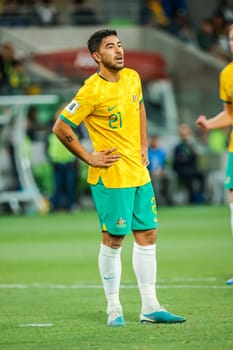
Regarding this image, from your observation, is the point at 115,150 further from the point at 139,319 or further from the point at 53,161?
the point at 53,161

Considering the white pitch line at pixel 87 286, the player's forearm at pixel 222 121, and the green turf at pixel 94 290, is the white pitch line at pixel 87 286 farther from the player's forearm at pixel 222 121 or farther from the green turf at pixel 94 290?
the player's forearm at pixel 222 121

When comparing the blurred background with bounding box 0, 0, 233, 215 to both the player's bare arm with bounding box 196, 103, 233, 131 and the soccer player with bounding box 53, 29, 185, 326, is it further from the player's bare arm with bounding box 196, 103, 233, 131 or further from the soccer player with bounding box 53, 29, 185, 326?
the soccer player with bounding box 53, 29, 185, 326

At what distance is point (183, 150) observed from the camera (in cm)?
2889

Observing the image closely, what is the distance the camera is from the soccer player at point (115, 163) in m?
9.75

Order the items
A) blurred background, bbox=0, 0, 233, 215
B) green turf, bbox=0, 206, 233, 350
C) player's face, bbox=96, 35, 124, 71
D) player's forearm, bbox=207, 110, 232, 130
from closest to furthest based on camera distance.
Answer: green turf, bbox=0, 206, 233, 350 → player's face, bbox=96, 35, 124, 71 → player's forearm, bbox=207, 110, 232, 130 → blurred background, bbox=0, 0, 233, 215

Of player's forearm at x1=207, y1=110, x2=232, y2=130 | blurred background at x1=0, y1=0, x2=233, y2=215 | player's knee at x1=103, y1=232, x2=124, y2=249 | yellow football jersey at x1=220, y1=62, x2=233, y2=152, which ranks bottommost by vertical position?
blurred background at x1=0, y1=0, x2=233, y2=215

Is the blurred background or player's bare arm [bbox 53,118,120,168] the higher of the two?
player's bare arm [bbox 53,118,120,168]

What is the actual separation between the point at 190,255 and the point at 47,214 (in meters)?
9.89

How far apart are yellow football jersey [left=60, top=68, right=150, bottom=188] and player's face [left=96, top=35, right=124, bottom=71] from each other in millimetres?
139

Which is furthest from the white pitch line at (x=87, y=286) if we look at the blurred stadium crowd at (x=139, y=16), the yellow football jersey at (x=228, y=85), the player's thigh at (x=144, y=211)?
the blurred stadium crowd at (x=139, y=16)

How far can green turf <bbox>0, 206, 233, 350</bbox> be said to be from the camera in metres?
8.99

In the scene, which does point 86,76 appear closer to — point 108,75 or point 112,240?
point 108,75

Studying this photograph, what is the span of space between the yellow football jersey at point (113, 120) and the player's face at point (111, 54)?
0.46 feet

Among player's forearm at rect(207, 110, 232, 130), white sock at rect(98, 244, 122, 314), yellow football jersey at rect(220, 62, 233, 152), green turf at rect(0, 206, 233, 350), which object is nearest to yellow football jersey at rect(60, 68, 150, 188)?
white sock at rect(98, 244, 122, 314)
